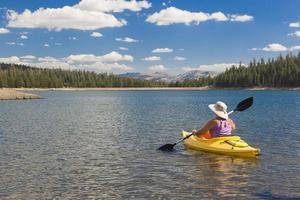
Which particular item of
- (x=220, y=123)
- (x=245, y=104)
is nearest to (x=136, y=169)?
(x=220, y=123)

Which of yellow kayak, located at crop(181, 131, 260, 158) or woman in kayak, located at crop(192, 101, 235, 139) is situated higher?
woman in kayak, located at crop(192, 101, 235, 139)

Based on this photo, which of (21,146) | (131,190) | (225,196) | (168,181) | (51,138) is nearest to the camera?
(225,196)

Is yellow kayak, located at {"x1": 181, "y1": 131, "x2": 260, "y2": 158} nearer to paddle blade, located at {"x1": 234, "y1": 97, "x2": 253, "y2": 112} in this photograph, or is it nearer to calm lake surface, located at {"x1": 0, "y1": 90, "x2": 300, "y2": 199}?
calm lake surface, located at {"x1": 0, "y1": 90, "x2": 300, "y2": 199}

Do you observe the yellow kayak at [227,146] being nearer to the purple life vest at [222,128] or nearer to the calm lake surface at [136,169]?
the purple life vest at [222,128]

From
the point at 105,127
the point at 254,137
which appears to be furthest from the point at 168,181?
the point at 105,127

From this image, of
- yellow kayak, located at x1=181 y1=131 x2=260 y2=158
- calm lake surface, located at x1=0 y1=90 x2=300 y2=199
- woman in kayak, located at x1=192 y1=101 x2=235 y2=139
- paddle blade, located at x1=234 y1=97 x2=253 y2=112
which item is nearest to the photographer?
calm lake surface, located at x1=0 y1=90 x2=300 y2=199

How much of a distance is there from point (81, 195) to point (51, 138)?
1830 centimetres

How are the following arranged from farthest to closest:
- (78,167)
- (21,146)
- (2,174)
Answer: (21,146) < (78,167) < (2,174)

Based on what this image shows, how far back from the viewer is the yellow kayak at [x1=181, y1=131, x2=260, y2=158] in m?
24.0

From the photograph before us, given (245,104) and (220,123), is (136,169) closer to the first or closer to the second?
(220,123)

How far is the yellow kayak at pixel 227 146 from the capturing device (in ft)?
78.6

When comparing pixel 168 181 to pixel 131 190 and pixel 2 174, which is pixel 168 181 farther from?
pixel 2 174

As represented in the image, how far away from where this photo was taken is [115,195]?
16719 mm

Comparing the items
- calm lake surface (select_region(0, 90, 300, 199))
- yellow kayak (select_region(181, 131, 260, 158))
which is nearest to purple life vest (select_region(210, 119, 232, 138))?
yellow kayak (select_region(181, 131, 260, 158))
